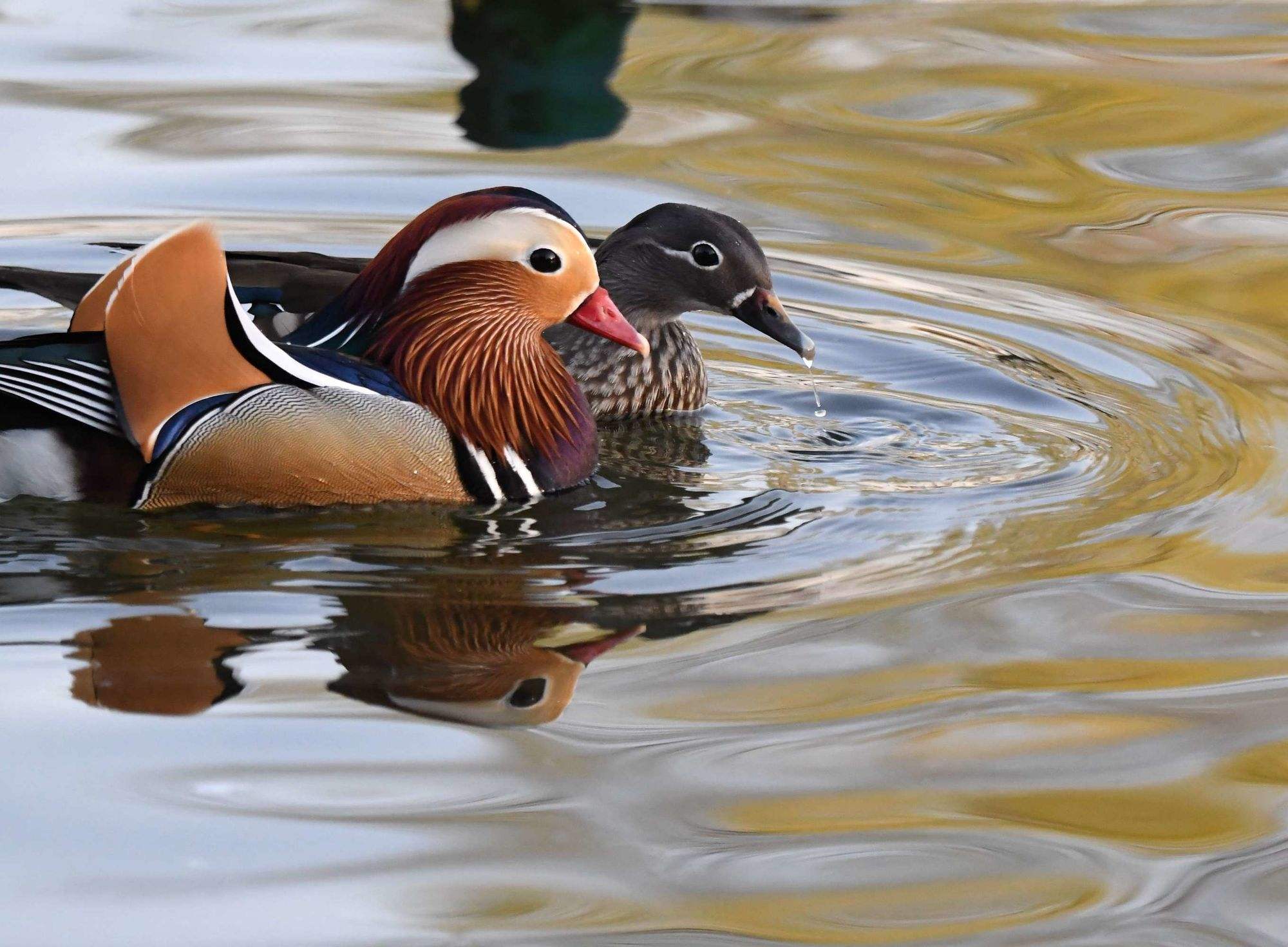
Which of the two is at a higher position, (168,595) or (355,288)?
(355,288)

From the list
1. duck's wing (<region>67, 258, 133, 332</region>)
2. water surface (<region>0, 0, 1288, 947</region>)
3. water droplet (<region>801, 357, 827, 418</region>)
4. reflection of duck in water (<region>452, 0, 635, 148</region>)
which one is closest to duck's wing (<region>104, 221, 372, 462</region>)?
duck's wing (<region>67, 258, 133, 332</region>)

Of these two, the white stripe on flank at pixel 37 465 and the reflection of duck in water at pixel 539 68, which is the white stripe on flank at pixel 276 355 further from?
the reflection of duck in water at pixel 539 68

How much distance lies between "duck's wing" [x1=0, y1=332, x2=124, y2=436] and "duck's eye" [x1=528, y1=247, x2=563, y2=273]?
1.20 meters

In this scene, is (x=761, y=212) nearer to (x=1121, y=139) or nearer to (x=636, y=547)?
(x=1121, y=139)

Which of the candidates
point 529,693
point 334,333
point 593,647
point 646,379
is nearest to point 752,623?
point 593,647

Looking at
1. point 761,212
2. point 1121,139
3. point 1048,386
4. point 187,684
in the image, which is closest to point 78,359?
point 187,684

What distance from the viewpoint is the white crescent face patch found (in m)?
5.39

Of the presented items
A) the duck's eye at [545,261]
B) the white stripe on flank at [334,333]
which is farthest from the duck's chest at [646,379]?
the white stripe on flank at [334,333]

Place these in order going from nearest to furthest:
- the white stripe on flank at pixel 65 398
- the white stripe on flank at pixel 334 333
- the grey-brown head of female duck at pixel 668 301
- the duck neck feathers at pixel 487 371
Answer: the white stripe on flank at pixel 65 398, the duck neck feathers at pixel 487 371, the white stripe on flank at pixel 334 333, the grey-brown head of female duck at pixel 668 301

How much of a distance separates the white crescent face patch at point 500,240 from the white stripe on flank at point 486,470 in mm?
511

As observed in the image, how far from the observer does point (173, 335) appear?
478 centimetres

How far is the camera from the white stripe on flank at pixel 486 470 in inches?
211

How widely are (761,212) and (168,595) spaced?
4.56m

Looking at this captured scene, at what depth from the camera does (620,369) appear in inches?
262
